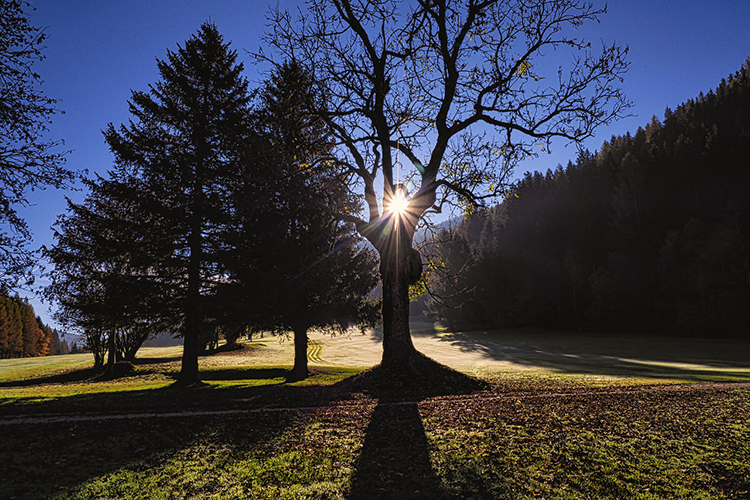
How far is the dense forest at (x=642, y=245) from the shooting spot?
39.2 meters

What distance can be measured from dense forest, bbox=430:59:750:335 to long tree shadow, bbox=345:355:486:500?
28.2m

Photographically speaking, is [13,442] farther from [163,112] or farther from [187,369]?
[163,112]

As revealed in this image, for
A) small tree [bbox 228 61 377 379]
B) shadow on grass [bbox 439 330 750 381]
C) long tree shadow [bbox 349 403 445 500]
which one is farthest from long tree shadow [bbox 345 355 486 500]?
shadow on grass [bbox 439 330 750 381]

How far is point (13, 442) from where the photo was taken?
5.21 m

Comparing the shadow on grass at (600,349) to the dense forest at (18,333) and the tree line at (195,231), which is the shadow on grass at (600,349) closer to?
the tree line at (195,231)

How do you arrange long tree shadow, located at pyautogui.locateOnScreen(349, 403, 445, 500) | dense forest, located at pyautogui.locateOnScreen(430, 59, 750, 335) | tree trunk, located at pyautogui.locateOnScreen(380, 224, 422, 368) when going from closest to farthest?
long tree shadow, located at pyautogui.locateOnScreen(349, 403, 445, 500) → tree trunk, located at pyautogui.locateOnScreen(380, 224, 422, 368) → dense forest, located at pyautogui.locateOnScreen(430, 59, 750, 335)

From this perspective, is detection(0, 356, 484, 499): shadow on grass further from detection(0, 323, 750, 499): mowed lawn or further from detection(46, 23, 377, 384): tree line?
detection(46, 23, 377, 384): tree line

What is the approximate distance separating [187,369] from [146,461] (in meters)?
11.4

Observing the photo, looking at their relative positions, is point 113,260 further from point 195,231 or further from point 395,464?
point 395,464

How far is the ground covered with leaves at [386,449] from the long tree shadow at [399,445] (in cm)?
2

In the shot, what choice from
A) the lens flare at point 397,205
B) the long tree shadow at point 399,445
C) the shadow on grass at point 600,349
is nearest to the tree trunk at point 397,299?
the lens flare at point 397,205

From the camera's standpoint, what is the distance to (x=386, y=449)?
4.91m

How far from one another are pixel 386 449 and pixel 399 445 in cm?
24

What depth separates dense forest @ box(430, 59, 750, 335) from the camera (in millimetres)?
39219
